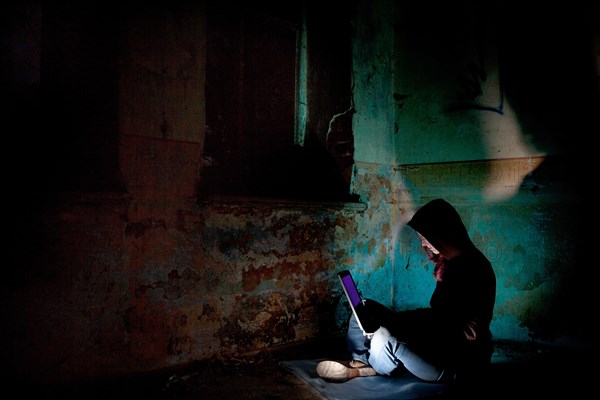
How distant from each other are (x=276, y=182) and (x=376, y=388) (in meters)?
2.12

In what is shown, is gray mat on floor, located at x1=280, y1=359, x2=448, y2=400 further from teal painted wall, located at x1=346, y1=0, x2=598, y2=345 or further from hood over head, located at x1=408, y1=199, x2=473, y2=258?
teal painted wall, located at x1=346, y1=0, x2=598, y2=345

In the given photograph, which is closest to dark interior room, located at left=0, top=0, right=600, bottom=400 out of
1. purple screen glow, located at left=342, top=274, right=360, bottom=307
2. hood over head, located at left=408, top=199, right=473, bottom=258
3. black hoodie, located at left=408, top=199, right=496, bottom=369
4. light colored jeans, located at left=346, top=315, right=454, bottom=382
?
light colored jeans, located at left=346, top=315, right=454, bottom=382

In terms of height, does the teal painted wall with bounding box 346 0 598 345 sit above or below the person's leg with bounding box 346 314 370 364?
above

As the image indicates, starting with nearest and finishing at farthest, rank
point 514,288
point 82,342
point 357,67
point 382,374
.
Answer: point 82,342 < point 382,374 < point 514,288 < point 357,67

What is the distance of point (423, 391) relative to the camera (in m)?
3.08

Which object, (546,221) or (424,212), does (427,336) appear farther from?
(546,221)

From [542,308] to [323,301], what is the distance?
7.41 ft

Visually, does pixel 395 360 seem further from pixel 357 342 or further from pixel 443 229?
pixel 443 229

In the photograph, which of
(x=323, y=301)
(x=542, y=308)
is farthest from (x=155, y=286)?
(x=542, y=308)

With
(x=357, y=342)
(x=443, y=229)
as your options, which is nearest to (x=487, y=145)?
(x=443, y=229)

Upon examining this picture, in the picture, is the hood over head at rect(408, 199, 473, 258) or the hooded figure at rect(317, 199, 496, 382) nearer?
the hooded figure at rect(317, 199, 496, 382)

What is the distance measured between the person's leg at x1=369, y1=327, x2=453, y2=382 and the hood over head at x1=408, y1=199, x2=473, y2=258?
81 cm

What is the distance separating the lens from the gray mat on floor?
3.03 metres

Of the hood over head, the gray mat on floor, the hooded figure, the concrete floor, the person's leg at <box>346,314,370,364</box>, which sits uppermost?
the hood over head
